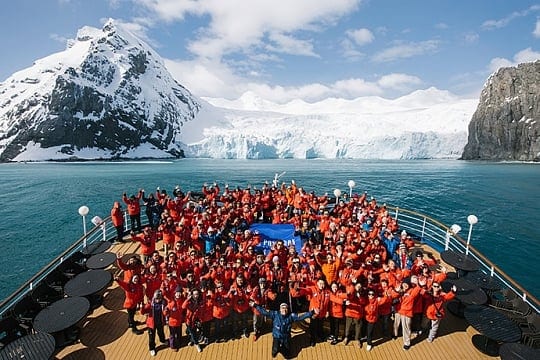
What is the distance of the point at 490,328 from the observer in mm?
6504

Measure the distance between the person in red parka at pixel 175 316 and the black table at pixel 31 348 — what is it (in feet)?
6.80

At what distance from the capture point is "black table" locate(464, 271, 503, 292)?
834 centimetres

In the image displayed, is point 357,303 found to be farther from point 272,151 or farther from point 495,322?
point 272,151

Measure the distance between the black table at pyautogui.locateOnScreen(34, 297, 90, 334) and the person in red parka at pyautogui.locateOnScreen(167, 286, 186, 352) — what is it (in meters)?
1.88

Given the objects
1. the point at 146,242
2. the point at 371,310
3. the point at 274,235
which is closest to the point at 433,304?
the point at 371,310

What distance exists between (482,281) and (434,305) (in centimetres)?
262

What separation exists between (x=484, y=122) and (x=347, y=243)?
12829 cm

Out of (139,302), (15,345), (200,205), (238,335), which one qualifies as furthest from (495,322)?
(200,205)

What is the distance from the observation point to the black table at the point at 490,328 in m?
6.29

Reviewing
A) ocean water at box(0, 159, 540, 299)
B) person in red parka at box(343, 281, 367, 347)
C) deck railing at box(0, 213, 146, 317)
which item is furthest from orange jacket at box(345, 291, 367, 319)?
ocean water at box(0, 159, 540, 299)

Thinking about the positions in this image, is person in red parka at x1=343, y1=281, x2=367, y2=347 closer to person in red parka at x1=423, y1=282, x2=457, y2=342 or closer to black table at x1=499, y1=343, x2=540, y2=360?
person in red parka at x1=423, y1=282, x2=457, y2=342

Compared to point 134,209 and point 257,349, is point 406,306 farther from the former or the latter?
point 134,209

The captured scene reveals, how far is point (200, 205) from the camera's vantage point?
14.2 metres

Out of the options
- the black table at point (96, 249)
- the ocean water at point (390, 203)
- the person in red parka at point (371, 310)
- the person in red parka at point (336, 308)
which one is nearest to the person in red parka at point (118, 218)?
the black table at point (96, 249)
